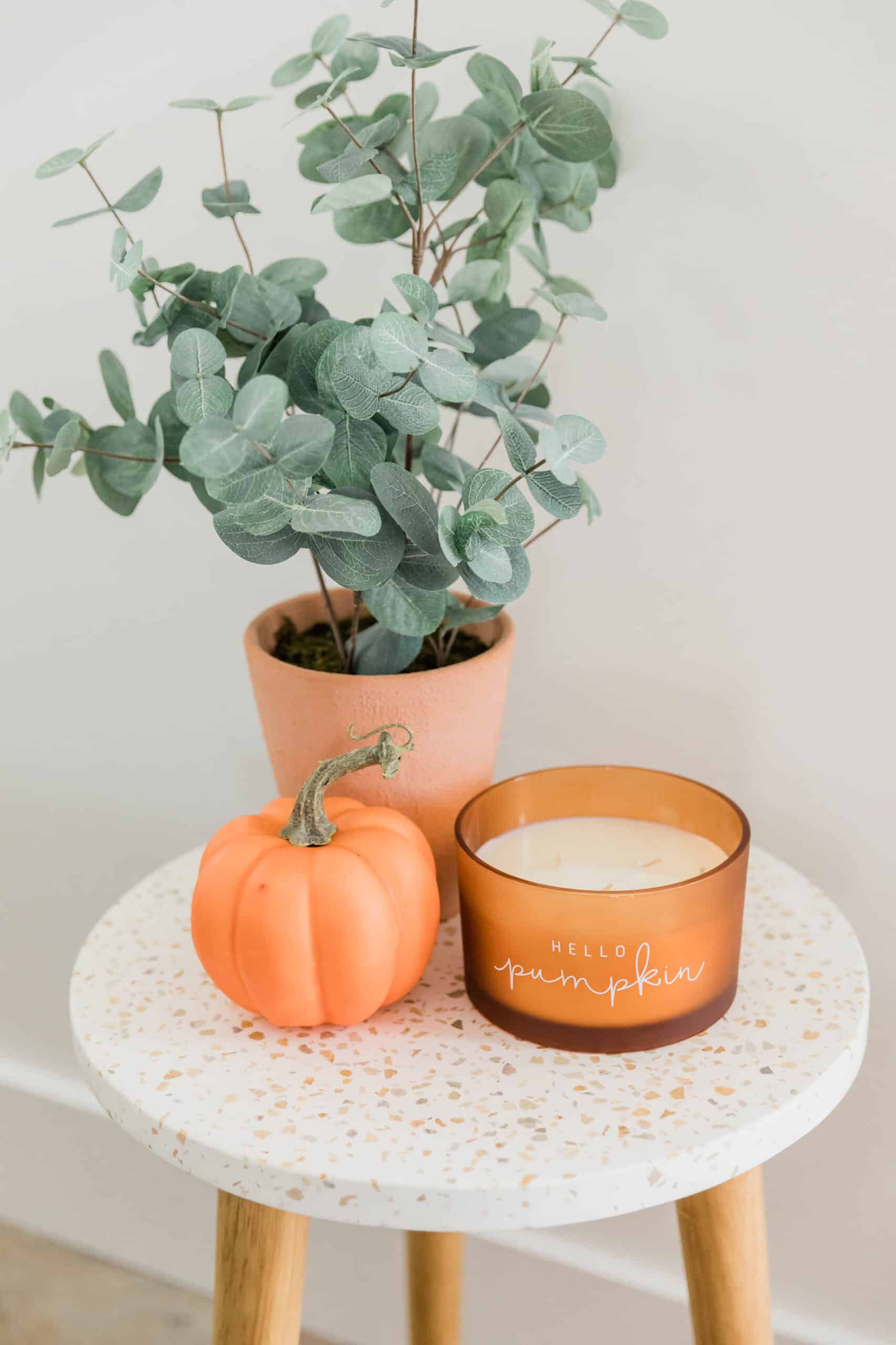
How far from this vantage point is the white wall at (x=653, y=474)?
0.71 metres

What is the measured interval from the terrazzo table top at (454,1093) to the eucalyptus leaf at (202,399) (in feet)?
1.04

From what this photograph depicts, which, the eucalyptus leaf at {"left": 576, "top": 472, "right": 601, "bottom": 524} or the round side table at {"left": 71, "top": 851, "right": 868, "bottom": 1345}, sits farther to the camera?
the eucalyptus leaf at {"left": 576, "top": 472, "right": 601, "bottom": 524}

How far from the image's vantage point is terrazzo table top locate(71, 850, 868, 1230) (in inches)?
19.1

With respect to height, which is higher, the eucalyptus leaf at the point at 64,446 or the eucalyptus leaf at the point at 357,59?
the eucalyptus leaf at the point at 357,59

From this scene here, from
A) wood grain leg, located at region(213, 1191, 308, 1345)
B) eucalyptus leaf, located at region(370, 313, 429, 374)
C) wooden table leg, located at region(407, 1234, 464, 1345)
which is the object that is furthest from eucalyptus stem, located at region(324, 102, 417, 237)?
wooden table leg, located at region(407, 1234, 464, 1345)

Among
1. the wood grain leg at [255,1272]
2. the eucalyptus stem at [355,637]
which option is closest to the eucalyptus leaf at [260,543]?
the eucalyptus stem at [355,637]

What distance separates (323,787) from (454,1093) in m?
0.16

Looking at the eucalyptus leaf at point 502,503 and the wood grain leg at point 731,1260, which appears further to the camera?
the wood grain leg at point 731,1260

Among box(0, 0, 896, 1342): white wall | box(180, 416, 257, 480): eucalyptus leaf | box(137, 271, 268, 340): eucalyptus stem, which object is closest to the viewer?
box(180, 416, 257, 480): eucalyptus leaf

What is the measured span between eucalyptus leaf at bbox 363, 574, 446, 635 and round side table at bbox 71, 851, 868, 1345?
0.70ft

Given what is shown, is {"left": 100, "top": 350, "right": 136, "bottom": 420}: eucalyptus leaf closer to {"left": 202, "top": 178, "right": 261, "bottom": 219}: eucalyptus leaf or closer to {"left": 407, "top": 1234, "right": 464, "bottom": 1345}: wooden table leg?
{"left": 202, "top": 178, "right": 261, "bottom": 219}: eucalyptus leaf

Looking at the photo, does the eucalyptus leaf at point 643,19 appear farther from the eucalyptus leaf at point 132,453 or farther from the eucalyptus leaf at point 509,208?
the eucalyptus leaf at point 132,453

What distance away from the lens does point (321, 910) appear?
554 millimetres

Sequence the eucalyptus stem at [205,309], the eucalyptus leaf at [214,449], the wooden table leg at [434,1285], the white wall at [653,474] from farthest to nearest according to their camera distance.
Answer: the wooden table leg at [434,1285] → the white wall at [653,474] → the eucalyptus stem at [205,309] → the eucalyptus leaf at [214,449]
